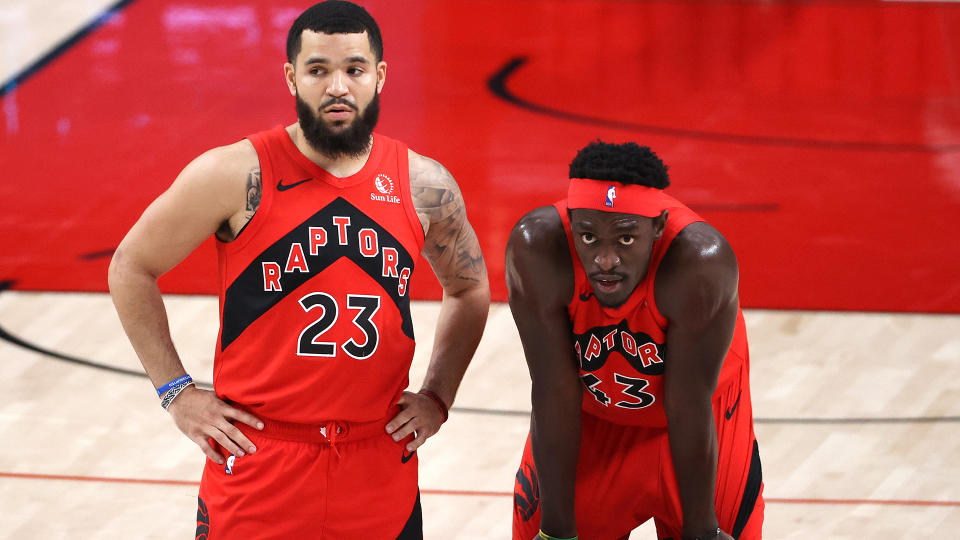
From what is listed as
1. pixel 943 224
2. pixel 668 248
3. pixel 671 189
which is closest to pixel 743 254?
pixel 671 189

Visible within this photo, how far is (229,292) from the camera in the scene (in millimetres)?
2943

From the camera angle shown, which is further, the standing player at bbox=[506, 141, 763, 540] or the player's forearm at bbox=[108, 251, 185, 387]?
the player's forearm at bbox=[108, 251, 185, 387]

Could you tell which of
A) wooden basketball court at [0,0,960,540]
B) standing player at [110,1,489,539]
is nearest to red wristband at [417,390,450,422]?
standing player at [110,1,489,539]

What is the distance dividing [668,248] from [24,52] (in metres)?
8.63

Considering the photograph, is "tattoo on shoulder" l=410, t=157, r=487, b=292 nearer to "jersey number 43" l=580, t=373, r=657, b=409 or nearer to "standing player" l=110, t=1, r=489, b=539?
"standing player" l=110, t=1, r=489, b=539

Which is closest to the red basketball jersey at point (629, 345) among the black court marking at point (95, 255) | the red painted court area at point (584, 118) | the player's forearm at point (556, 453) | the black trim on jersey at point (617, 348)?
the black trim on jersey at point (617, 348)

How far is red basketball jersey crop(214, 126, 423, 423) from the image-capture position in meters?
2.90

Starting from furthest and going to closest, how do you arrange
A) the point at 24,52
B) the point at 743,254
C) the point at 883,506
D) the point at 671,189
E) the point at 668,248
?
the point at 24,52, the point at 671,189, the point at 743,254, the point at 883,506, the point at 668,248

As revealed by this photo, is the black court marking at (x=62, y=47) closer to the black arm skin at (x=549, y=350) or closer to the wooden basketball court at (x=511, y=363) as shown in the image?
the wooden basketball court at (x=511, y=363)

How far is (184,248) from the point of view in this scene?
297cm

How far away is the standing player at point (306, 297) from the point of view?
114 inches

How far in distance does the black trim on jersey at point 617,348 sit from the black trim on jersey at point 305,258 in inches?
20.3

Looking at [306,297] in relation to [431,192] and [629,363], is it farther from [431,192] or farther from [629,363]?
[629,363]

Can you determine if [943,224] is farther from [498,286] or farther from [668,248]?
[668,248]
